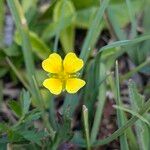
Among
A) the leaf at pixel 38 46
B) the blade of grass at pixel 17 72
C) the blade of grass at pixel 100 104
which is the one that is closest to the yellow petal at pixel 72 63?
the blade of grass at pixel 100 104

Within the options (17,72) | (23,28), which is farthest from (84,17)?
(23,28)

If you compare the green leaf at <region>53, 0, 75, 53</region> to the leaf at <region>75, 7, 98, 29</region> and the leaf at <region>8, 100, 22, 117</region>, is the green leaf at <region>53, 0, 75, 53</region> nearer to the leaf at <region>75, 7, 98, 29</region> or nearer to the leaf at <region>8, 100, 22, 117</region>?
the leaf at <region>75, 7, 98, 29</region>

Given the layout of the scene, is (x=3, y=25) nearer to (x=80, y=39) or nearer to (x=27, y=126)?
(x=80, y=39)

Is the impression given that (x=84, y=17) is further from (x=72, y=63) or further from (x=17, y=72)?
(x=72, y=63)

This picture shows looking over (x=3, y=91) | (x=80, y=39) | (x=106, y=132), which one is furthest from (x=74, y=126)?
(x=80, y=39)

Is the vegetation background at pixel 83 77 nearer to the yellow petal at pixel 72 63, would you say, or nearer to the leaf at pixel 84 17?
the leaf at pixel 84 17

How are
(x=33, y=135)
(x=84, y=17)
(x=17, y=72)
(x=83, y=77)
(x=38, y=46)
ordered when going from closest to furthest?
(x=33, y=135) → (x=83, y=77) → (x=17, y=72) → (x=38, y=46) → (x=84, y=17)
